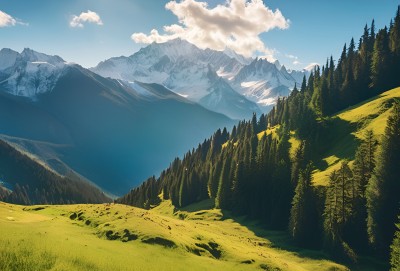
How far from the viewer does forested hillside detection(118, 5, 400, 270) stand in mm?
70625

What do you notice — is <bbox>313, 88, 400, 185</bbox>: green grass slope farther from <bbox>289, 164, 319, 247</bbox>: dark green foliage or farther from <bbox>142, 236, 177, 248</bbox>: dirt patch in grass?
<bbox>142, 236, 177, 248</bbox>: dirt patch in grass

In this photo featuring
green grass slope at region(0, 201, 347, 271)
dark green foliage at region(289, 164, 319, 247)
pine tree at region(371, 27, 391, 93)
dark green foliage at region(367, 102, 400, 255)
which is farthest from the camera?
pine tree at region(371, 27, 391, 93)

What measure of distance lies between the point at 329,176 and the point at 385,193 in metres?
16.2

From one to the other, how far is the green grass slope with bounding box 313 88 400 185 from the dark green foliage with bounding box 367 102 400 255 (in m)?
25.7

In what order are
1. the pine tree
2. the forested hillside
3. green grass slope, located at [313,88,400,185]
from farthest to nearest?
the pine tree, green grass slope, located at [313,88,400,185], the forested hillside

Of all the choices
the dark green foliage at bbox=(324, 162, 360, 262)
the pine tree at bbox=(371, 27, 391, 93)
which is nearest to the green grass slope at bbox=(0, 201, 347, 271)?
the dark green foliage at bbox=(324, 162, 360, 262)

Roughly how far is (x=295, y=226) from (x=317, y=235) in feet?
16.0

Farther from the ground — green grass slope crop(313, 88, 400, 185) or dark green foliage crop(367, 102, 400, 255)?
green grass slope crop(313, 88, 400, 185)

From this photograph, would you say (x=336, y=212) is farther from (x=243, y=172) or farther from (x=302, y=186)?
(x=243, y=172)

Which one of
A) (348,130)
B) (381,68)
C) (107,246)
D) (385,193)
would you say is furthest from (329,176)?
(381,68)

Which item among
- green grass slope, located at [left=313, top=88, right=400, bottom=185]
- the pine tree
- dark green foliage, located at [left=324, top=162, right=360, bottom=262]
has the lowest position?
dark green foliage, located at [left=324, top=162, right=360, bottom=262]

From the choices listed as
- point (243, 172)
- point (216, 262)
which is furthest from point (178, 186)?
point (216, 262)

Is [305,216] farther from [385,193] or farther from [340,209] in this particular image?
[385,193]

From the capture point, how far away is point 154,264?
34219 millimetres
